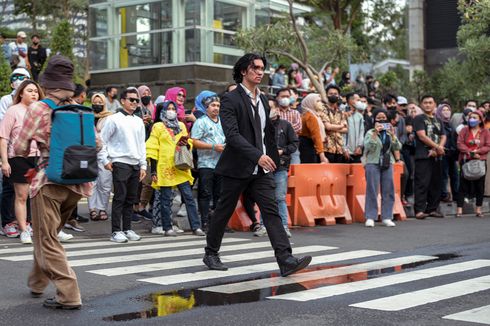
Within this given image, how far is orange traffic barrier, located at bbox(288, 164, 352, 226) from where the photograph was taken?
14219 millimetres

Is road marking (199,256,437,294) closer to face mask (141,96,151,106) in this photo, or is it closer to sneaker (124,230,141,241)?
sneaker (124,230,141,241)

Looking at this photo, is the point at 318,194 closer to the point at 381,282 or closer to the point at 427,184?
the point at 427,184

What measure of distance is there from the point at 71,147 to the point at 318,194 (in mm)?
8303

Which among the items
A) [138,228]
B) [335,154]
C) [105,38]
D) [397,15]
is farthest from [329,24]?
[138,228]

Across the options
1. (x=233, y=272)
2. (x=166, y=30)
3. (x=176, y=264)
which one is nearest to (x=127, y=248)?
(x=176, y=264)

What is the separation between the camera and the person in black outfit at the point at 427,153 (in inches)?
627

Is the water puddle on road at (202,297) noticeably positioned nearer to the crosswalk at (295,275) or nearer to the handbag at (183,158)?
the crosswalk at (295,275)

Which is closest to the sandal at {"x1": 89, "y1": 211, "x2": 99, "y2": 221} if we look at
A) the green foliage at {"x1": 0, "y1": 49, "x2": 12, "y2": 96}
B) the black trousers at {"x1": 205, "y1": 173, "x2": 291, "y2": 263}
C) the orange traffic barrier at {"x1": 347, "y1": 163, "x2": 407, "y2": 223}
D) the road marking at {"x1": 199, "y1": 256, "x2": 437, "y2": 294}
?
the orange traffic barrier at {"x1": 347, "y1": 163, "x2": 407, "y2": 223}

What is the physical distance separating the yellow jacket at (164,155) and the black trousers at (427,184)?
5289 mm

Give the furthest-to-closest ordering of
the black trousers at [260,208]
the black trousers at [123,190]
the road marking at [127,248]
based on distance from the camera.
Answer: the black trousers at [123,190]
the road marking at [127,248]
the black trousers at [260,208]

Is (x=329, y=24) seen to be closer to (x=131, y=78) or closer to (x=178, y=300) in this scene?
(x=131, y=78)

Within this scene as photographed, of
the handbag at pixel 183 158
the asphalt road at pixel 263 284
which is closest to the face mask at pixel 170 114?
the handbag at pixel 183 158

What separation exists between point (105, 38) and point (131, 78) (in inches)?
66.7

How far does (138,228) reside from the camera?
13.4 m
